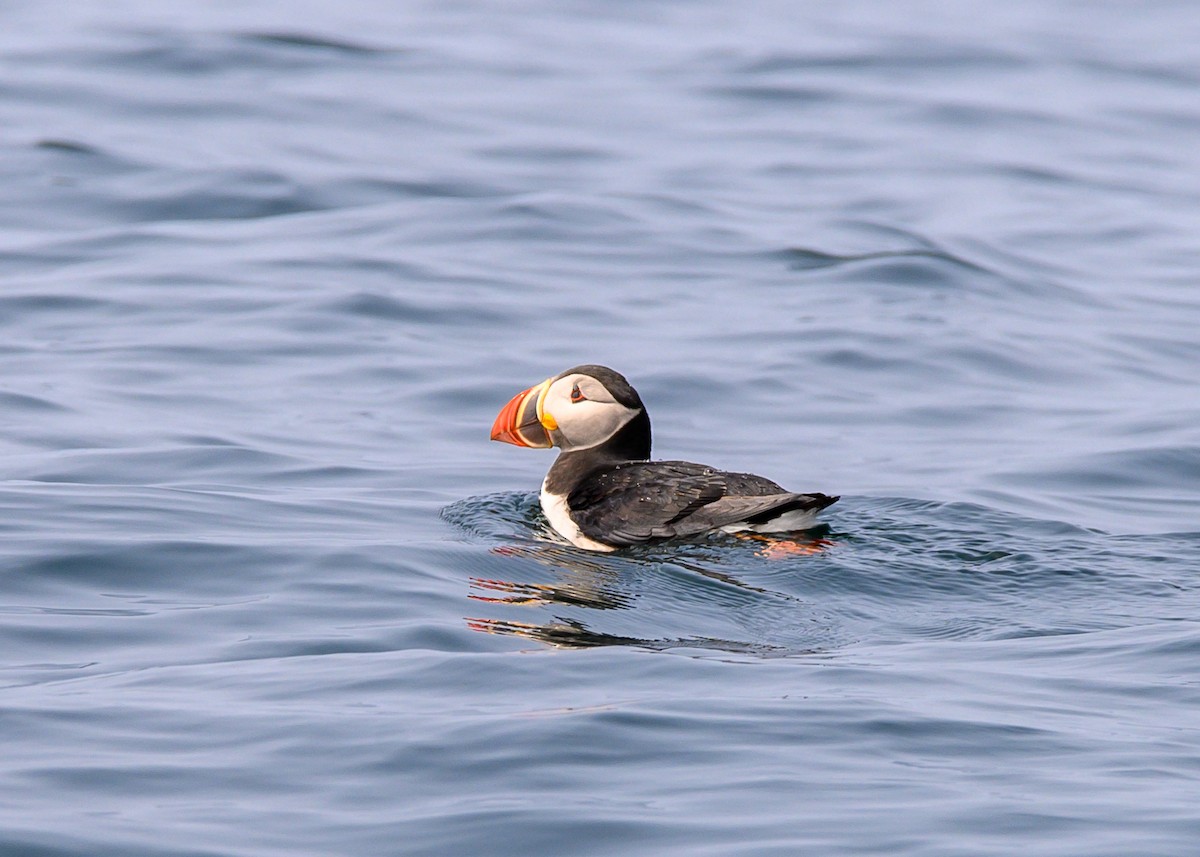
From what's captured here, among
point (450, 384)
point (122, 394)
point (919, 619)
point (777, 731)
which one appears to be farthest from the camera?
point (450, 384)

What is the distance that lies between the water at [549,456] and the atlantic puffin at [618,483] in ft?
0.57

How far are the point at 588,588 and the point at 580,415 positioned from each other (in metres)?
1.33

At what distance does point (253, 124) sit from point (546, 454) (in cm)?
828

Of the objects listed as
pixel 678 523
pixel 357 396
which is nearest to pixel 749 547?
pixel 678 523

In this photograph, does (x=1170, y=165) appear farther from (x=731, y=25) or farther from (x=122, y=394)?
(x=122, y=394)

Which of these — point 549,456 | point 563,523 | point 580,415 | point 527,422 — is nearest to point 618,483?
point 563,523

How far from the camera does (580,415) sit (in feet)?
25.5

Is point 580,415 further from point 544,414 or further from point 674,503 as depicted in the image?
point 674,503

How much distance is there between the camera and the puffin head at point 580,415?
774cm

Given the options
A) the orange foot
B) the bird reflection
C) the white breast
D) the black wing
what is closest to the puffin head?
the white breast

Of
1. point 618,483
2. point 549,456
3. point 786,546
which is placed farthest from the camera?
point 549,456

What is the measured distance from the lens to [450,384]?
34.0 ft

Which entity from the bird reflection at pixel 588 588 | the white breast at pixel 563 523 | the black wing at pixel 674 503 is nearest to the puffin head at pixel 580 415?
the white breast at pixel 563 523

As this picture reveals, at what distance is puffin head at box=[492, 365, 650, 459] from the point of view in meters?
7.74
